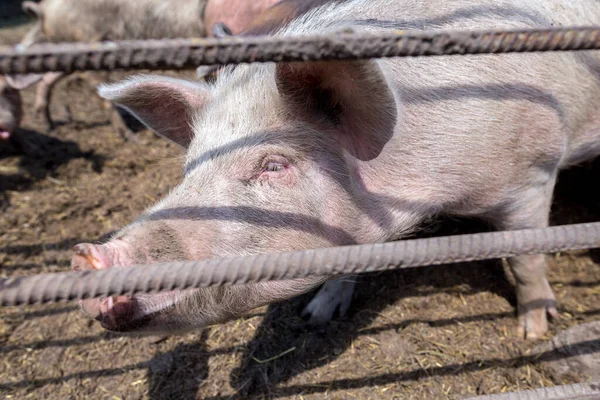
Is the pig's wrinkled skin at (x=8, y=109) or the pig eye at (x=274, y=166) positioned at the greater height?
the pig eye at (x=274, y=166)

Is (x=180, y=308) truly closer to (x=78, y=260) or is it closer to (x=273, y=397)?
(x=78, y=260)

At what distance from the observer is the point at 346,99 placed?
2.13 m

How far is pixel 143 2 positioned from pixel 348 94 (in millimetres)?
6357

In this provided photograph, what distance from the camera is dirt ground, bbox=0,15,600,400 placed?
3.02m

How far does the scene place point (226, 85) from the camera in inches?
96.6

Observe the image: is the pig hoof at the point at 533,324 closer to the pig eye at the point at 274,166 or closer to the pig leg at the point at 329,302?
the pig leg at the point at 329,302

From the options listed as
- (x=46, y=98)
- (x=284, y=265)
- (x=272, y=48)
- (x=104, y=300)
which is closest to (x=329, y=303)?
(x=104, y=300)

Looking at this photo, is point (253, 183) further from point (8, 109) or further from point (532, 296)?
point (8, 109)

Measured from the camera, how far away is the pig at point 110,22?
672 cm

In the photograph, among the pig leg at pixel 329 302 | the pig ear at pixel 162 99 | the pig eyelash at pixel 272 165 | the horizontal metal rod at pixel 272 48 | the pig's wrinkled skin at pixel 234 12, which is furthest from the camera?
the pig's wrinkled skin at pixel 234 12

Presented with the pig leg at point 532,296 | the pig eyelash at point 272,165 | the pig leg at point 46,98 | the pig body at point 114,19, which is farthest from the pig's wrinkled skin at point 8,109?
the pig leg at point 532,296

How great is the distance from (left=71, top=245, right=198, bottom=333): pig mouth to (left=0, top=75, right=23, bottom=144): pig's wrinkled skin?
15.7 ft

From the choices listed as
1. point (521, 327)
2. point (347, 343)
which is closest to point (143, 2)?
point (347, 343)

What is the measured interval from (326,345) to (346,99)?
188 cm
